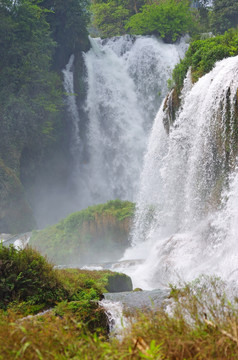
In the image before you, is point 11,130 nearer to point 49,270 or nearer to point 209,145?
point 209,145

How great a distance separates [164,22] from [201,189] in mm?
27512

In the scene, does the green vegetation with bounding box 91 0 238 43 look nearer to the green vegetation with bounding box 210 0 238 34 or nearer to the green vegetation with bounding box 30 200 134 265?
the green vegetation with bounding box 210 0 238 34

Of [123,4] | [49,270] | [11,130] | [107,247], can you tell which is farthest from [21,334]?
[123,4]

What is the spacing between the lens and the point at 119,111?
3134cm

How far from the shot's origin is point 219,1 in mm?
28188

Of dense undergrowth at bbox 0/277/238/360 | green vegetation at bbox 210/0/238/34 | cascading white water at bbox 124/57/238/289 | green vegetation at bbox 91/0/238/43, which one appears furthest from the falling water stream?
green vegetation at bbox 91/0/238/43

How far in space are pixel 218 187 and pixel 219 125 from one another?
2018 millimetres

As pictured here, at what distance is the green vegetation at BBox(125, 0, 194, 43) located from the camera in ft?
115

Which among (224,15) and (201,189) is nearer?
(201,189)

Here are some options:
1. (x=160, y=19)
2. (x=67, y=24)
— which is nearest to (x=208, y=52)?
(x=67, y=24)

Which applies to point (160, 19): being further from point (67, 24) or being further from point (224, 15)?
point (67, 24)

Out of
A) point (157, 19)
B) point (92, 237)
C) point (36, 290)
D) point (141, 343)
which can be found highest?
point (157, 19)

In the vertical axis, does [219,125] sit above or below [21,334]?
above

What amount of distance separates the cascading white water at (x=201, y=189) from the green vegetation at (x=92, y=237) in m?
3.68
